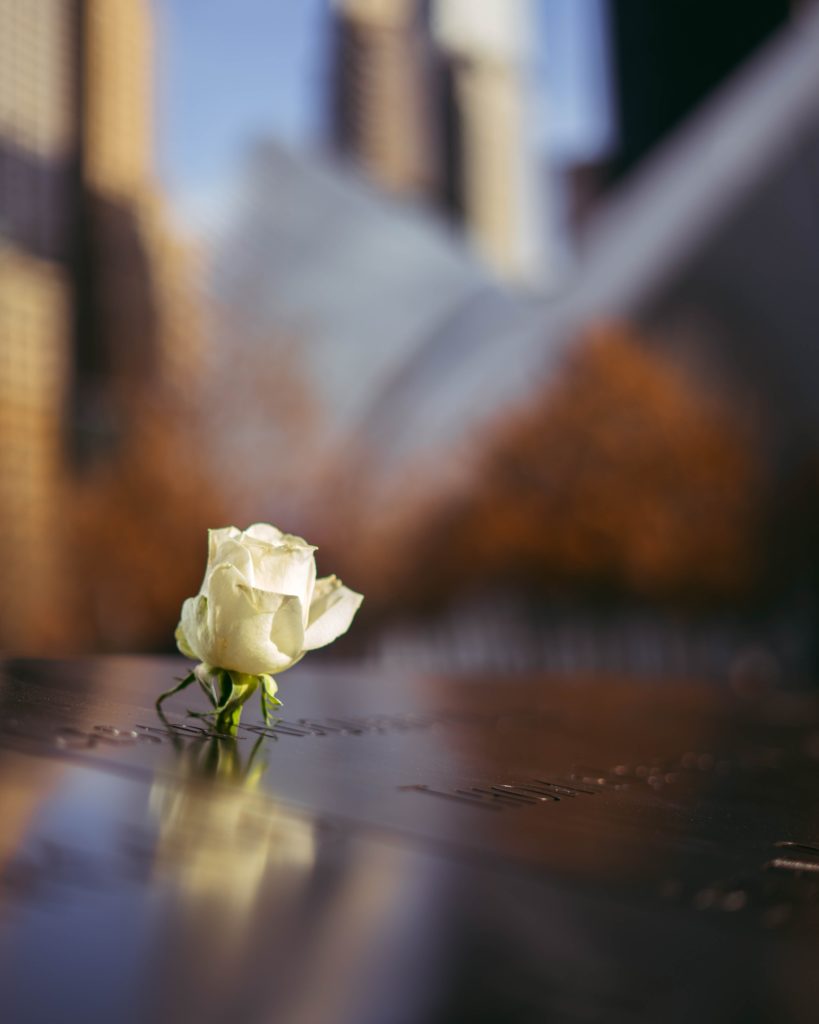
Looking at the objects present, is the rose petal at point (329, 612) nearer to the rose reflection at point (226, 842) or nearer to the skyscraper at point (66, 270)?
the rose reflection at point (226, 842)

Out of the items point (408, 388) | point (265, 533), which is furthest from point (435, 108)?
point (265, 533)

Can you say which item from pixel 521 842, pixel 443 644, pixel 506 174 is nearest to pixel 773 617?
pixel 443 644

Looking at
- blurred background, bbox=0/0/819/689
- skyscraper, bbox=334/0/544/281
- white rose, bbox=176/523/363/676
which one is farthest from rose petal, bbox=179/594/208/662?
skyscraper, bbox=334/0/544/281

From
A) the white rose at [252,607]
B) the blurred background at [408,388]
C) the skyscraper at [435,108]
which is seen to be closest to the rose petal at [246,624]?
the white rose at [252,607]

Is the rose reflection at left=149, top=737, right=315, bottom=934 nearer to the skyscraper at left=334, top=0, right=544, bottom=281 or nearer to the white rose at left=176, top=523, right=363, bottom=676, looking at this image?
the white rose at left=176, top=523, right=363, bottom=676

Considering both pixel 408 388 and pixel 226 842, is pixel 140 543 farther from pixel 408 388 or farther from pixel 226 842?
pixel 226 842
